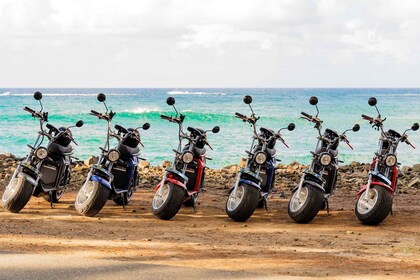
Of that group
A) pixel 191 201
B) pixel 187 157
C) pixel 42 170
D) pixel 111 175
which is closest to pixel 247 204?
pixel 187 157

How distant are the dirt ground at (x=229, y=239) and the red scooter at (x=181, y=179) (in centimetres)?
20

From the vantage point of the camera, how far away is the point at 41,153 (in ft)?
37.6

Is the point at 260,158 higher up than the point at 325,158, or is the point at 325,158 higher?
the point at 325,158

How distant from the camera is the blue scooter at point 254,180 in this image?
1102 centimetres

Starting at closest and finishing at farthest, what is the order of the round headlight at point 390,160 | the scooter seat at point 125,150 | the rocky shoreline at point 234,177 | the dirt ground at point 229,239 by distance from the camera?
the dirt ground at point 229,239, the round headlight at point 390,160, the scooter seat at point 125,150, the rocky shoreline at point 234,177

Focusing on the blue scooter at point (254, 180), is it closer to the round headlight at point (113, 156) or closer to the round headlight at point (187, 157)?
the round headlight at point (187, 157)

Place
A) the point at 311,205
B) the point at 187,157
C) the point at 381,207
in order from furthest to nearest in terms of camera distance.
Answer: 1. the point at 187,157
2. the point at 311,205
3. the point at 381,207

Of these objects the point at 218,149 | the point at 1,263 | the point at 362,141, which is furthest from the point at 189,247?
the point at 362,141

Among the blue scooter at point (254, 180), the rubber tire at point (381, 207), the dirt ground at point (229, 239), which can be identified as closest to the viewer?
the dirt ground at point (229, 239)

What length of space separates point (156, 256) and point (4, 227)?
2.63m

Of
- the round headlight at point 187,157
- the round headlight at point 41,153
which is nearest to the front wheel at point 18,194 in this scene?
the round headlight at point 41,153

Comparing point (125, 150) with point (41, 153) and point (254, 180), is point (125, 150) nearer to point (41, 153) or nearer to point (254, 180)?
point (41, 153)

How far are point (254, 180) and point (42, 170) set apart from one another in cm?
288

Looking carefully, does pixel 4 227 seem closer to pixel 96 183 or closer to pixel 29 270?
pixel 96 183
